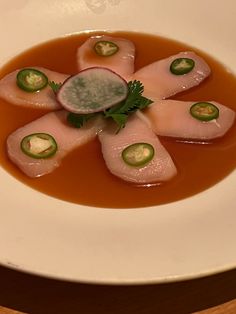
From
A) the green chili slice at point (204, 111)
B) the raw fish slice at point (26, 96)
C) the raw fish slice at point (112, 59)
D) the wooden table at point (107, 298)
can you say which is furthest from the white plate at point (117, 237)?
the raw fish slice at point (112, 59)

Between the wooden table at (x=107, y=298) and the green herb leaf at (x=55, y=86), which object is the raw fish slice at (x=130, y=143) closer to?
the green herb leaf at (x=55, y=86)

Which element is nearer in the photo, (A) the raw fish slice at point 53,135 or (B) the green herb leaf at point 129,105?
(A) the raw fish slice at point 53,135

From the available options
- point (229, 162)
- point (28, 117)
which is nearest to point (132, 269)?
point (229, 162)

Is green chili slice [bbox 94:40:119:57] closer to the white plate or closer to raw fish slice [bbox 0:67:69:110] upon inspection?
raw fish slice [bbox 0:67:69:110]

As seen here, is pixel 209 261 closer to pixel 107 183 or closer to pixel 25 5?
pixel 107 183

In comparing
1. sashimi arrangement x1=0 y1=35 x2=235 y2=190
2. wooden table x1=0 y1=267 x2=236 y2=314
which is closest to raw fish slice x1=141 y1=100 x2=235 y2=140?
sashimi arrangement x1=0 y1=35 x2=235 y2=190

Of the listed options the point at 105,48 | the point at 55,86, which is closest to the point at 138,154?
the point at 55,86
